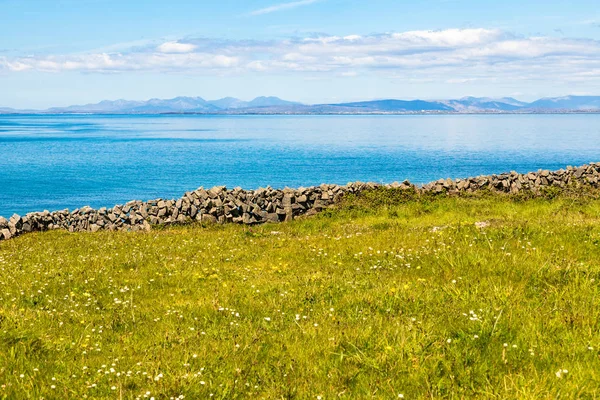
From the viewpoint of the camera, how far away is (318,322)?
910cm

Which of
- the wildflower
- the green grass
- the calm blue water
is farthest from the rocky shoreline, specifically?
the calm blue water

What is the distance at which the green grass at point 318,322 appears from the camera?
23.2 feet

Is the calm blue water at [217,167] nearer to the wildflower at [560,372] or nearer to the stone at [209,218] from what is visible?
the stone at [209,218]

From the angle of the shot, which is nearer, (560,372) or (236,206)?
(560,372)

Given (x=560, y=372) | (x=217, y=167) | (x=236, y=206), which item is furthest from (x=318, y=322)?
(x=217, y=167)

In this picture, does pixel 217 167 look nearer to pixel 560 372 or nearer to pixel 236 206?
pixel 236 206

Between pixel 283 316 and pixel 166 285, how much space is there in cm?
386

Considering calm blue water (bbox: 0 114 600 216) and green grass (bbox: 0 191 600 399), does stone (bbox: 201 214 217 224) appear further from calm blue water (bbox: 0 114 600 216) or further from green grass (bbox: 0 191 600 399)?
calm blue water (bbox: 0 114 600 216)

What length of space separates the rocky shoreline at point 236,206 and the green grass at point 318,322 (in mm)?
12153

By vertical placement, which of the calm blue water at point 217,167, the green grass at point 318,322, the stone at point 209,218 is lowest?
the calm blue water at point 217,167

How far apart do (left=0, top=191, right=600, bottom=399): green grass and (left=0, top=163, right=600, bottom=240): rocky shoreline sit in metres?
12.2

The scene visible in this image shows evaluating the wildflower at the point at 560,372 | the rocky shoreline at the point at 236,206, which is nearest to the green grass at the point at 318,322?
the wildflower at the point at 560,372

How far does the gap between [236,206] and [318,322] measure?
19218 mm

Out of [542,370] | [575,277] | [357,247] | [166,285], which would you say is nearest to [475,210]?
[357,247]
